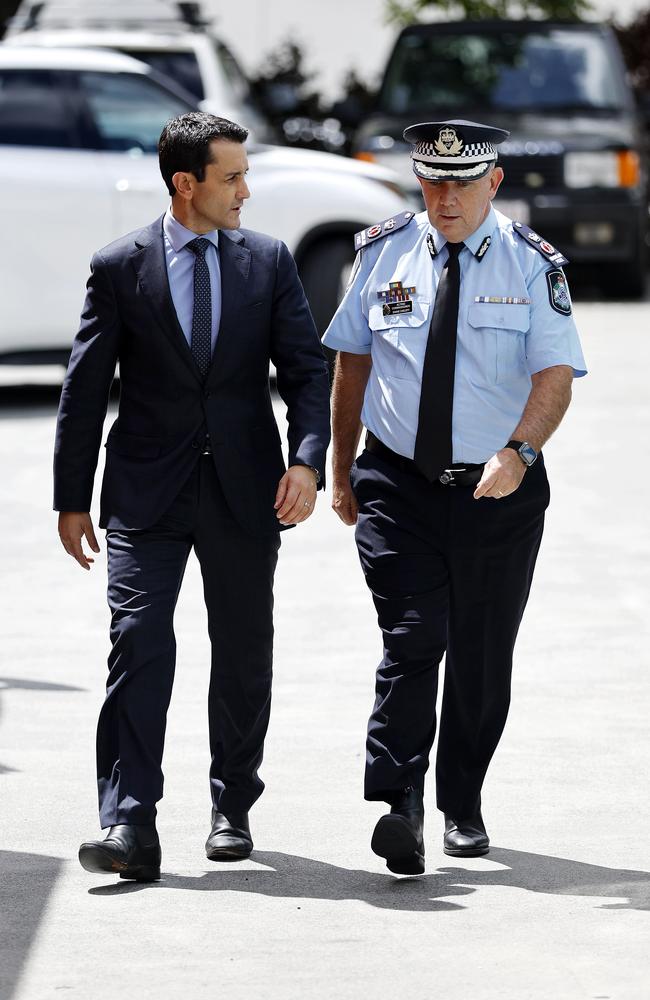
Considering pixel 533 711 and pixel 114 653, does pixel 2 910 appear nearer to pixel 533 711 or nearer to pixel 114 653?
pixel 114 653

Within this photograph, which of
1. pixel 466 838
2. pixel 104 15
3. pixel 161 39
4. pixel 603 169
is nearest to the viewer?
pixel 466 838

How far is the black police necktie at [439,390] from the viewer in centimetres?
473

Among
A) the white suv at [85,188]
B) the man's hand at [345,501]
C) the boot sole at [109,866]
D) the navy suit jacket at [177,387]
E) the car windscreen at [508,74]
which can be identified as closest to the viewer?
the boot sole at [109,866]

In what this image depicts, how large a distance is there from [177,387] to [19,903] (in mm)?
1201

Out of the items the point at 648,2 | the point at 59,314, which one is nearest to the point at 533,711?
the point at 59,314

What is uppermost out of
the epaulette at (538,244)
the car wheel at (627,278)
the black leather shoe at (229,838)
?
the epaulette at (538,244)

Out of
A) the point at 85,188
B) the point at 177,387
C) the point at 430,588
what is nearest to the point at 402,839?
the point at 430,588

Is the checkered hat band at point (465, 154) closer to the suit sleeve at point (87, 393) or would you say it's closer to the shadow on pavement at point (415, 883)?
the suit sleeve at point (87, 393)

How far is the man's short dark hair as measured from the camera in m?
4.73

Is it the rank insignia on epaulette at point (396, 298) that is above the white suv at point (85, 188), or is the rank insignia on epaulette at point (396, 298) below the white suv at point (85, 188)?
above

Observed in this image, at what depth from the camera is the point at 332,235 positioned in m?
12.3

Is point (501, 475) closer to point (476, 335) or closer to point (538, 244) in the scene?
point (476, 335)

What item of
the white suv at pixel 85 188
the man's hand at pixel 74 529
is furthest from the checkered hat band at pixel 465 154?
the white suv at pixel 85 188

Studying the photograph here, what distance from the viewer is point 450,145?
471 cm
